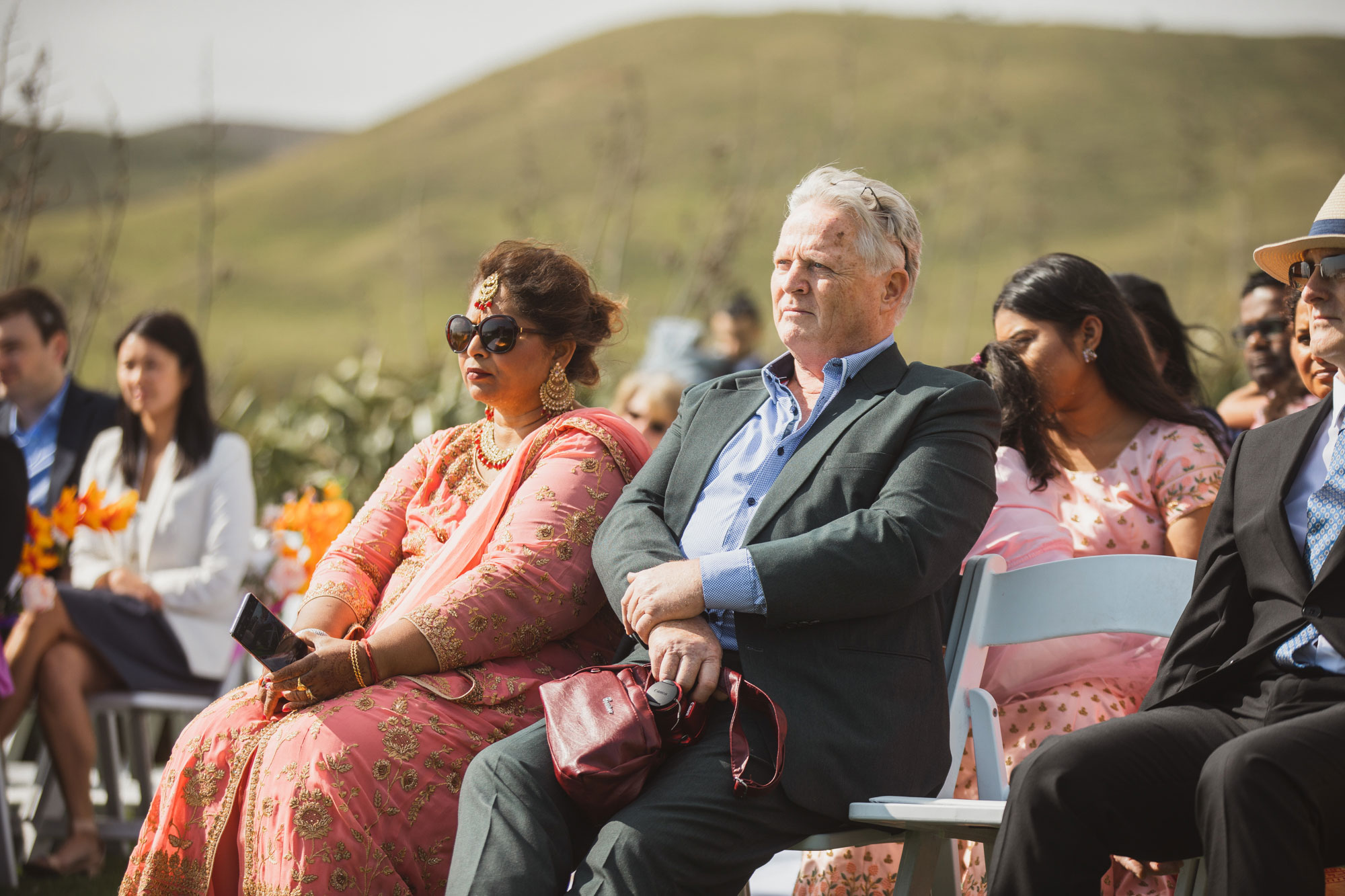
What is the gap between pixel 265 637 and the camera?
2562 mm

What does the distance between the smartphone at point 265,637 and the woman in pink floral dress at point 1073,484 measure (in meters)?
1.32

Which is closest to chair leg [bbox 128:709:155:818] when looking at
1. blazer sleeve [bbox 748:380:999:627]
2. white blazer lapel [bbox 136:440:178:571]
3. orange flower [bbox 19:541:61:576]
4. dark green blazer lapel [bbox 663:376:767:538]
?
white blazer lapel [bbox 136:440:178:571]

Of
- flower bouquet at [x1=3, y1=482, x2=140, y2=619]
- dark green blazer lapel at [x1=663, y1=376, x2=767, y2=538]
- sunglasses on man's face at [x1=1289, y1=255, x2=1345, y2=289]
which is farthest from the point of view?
flower bouquet at [x1=3, y1=482, x2=140, y2=619]

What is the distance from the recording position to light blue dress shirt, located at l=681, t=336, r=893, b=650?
259cm

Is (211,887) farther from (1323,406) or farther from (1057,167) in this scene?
(1057,167)

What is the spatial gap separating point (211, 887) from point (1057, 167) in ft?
153

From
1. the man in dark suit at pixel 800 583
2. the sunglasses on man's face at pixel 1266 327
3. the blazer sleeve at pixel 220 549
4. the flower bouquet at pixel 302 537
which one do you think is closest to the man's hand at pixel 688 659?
the man in dark suit at pixel 800 583

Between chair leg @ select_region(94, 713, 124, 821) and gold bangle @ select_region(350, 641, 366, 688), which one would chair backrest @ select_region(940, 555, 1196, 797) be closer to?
gold bangle @ select_region(350, 641, 366, 688)

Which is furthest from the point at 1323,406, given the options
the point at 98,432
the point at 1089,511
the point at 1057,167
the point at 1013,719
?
the point at 1057,167

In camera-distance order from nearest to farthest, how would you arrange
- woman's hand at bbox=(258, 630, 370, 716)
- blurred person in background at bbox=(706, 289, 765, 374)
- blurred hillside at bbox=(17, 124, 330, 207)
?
woman's hand at bbox=(258, 630, 370, 716)
blurred person in background at bbox=(706, 289, 765, 374)
blurred hillside at bbox=(17, 124, 330, 207)

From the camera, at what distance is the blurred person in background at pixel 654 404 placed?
17.0 ft

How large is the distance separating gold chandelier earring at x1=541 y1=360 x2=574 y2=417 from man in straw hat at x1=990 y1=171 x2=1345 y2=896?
5.03ft

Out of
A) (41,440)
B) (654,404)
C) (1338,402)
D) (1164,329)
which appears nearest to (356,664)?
(1338,402)

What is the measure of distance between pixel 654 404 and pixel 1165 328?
2.14 m
